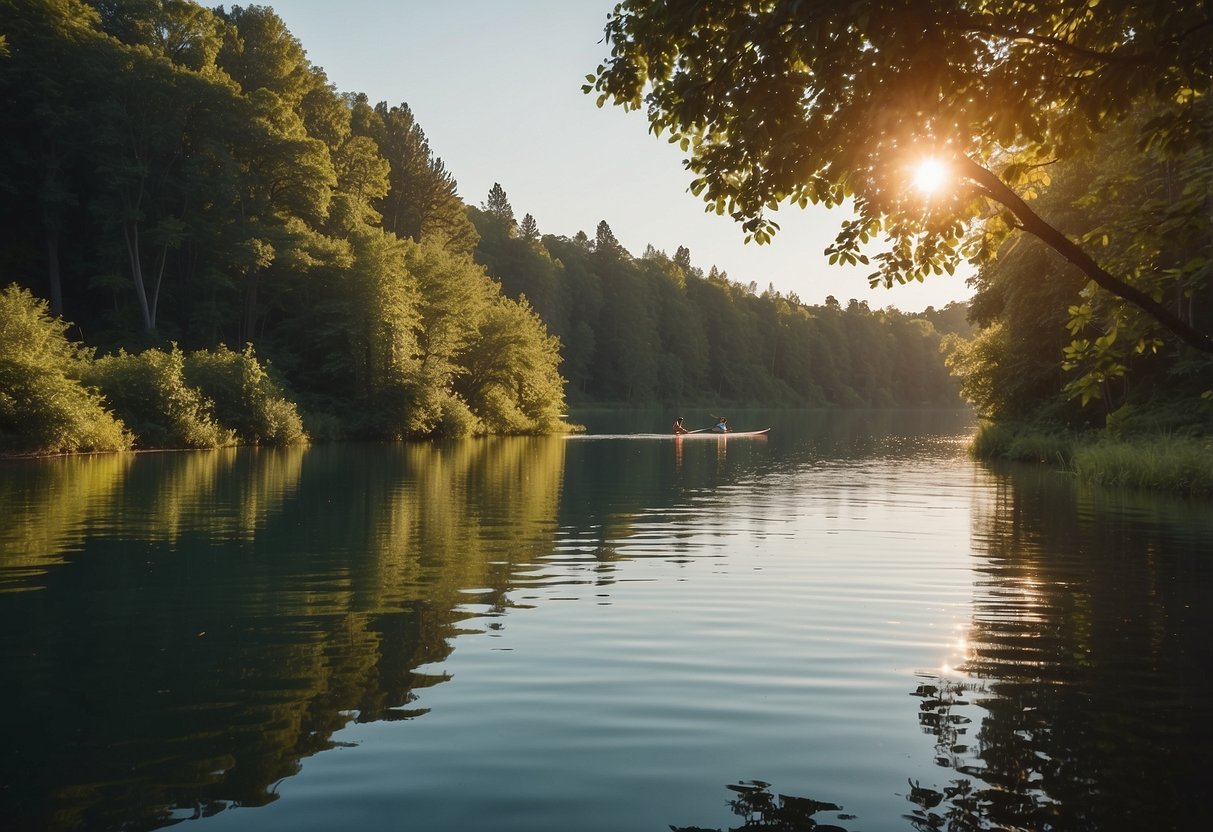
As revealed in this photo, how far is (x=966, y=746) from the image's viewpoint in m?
6.14

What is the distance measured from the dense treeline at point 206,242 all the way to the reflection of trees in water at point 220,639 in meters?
28.0

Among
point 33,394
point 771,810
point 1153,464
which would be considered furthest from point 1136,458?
point 33,394

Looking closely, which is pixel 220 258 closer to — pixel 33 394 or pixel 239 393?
pixel 239 393

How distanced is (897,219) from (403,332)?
43.2m

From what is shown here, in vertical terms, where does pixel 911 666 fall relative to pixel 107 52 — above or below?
below

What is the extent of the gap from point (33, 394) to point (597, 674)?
29.2 meters

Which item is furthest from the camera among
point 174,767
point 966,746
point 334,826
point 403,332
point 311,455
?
point 403,332

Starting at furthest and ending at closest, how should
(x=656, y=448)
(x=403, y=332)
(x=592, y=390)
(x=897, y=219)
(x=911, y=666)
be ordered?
(x=592, y=390) → (x=403, y=332) → (x=656, y=448) → (x=897, y=219) → (x=911, y=666)

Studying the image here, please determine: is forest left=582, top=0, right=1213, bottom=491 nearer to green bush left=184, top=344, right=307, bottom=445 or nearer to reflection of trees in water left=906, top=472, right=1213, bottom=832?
reflection of trees in water left=906, top=472, right=1213, bottom=832

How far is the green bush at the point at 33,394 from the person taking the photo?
3125 centimetres

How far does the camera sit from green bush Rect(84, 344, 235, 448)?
3709cm

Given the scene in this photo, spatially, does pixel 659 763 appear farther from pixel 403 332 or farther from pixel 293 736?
pixel 403 332

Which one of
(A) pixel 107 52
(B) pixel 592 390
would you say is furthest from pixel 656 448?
(B) pixel 592 390

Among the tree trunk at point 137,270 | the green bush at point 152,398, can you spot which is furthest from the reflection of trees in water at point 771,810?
the tree trunk at point 137,270
